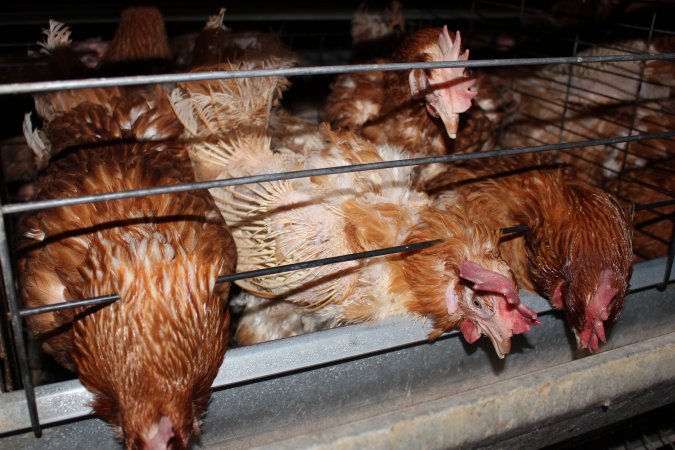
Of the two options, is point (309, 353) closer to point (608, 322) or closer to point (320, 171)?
point (320, 171)

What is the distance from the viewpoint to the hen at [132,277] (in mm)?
1129

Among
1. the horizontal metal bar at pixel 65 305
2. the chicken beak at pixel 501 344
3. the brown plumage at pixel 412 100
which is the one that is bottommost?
the chicken beak at pixel 501 344

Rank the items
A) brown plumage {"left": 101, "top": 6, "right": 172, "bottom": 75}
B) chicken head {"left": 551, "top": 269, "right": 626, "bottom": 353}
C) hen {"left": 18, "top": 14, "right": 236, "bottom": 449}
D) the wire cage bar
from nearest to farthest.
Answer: the wire cage bar
hen {"left": 18, "top": 14, "right": 236, "bottom": 449}
chicken head {"left": 551, "top": 269, "right": 626, "bottom": 353}
brown plumage {"left": 101, "top": 6, "right": 172, "bottom": 75}

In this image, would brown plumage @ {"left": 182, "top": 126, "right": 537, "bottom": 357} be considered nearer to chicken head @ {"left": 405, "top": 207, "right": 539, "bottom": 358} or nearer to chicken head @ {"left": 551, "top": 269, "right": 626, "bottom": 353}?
chicken head @ {"left": 405, "top": 207, "right": 539, "bottom": 358}

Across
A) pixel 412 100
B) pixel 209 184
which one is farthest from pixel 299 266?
pixel 412 100

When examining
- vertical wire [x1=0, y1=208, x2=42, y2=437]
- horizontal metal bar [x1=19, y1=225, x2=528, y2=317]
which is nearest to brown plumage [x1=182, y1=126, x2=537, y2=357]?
horizontal metal bar [x1=19, y1=225, x2=528, y2=317]

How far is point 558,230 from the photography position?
161 cm

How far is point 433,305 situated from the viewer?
1.38 m

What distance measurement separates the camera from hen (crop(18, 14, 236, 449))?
113cm

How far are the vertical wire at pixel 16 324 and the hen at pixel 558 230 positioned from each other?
1.13 metres

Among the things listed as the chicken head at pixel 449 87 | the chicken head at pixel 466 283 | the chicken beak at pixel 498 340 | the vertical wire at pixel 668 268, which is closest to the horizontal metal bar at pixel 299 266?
the chicken head at pixel 466 283

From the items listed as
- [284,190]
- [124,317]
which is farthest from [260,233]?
[124,317]

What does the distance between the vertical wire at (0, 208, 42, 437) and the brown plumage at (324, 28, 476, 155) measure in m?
1.20

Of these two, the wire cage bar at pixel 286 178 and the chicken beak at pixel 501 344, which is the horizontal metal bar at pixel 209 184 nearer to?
the wire cage bar at pixel 286 178
